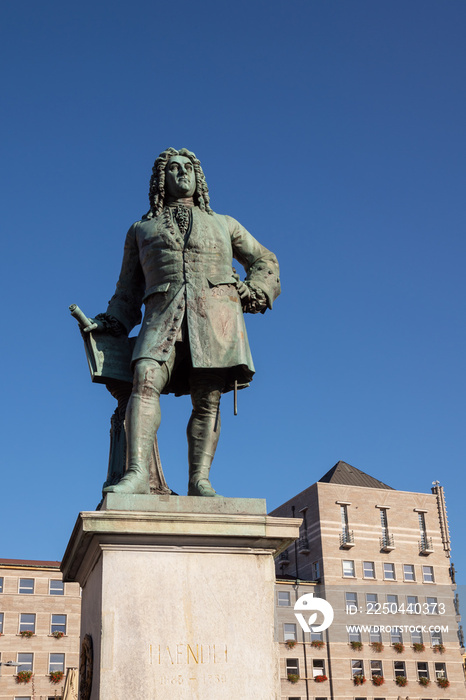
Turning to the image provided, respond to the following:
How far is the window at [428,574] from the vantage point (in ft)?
272

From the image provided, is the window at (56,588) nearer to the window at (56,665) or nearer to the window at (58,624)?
the window at (58,624)

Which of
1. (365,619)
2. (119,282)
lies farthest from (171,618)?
(365,619)

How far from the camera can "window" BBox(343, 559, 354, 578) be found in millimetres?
78419

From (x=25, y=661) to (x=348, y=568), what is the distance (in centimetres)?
3088

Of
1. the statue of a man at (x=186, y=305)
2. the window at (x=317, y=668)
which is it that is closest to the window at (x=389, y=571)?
the window at (x=317, y=668)

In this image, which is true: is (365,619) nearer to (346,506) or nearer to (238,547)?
(346,506)

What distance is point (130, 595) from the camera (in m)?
5.39

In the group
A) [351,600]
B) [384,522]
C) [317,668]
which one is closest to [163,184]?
[317,668]

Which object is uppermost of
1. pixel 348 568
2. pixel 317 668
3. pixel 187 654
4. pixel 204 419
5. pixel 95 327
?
pixel 348 568

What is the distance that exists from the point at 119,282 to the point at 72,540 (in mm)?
2326

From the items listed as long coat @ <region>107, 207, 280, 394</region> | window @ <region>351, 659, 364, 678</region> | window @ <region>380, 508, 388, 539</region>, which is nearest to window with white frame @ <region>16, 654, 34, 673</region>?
window @ <region>351, 659, 364, 678</region>

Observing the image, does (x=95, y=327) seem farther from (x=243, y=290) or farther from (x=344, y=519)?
(x=344, y=519)

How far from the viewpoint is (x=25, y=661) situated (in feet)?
211

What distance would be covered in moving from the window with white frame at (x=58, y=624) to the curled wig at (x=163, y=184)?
64501mm
